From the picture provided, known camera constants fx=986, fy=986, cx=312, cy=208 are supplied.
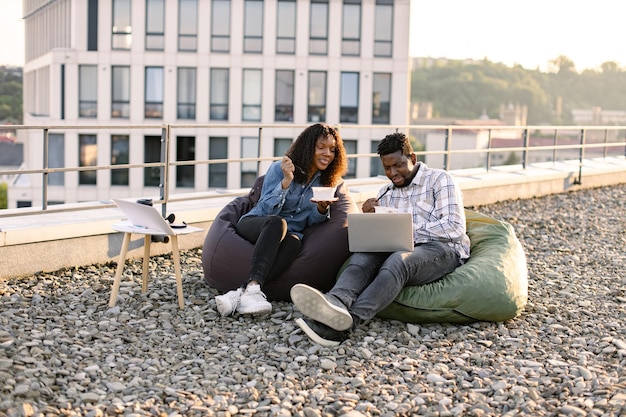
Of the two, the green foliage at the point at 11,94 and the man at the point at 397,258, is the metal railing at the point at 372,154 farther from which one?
the green foliage at the point at 11,94

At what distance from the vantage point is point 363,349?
5438mm

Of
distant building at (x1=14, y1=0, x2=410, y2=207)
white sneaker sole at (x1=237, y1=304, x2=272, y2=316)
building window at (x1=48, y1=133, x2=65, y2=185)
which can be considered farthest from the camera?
building window at (x1=48, y1=133, x2=65, y2=185)

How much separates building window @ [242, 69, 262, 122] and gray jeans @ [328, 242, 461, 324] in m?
32.0

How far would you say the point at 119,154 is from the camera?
127 feet

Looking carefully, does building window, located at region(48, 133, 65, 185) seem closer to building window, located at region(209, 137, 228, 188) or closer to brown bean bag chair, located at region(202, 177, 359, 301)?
building window, located at region(209, 137, 228, 188)

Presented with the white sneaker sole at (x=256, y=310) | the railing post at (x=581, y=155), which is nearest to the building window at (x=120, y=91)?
the railing post at (x=581, y=155)

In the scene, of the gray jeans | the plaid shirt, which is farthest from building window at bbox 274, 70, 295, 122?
the gray jeans

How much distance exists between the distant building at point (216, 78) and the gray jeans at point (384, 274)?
30.9 metres

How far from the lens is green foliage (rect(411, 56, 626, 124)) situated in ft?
229

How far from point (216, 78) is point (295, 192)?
1244 inches

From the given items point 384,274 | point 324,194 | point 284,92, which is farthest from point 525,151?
point 284,92

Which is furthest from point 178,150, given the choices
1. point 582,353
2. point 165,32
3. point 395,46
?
point 582,353

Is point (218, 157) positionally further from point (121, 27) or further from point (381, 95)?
point (381, 95)

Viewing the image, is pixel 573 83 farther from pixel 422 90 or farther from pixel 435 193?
pixel 435 193
